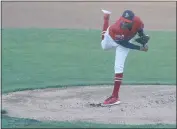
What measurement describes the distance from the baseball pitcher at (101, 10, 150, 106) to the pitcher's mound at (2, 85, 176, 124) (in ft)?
1.13

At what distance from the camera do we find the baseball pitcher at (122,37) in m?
7.46

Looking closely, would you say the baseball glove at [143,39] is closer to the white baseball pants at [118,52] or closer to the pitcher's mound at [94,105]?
the white baseball pants at [118,52]

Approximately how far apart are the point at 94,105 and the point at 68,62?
3.57 m

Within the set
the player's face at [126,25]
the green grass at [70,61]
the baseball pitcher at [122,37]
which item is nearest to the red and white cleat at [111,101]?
the baseball pitcher at [122,37]

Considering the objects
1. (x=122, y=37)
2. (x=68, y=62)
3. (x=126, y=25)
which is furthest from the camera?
(x=68, y=62)

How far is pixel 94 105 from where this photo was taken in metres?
7.64

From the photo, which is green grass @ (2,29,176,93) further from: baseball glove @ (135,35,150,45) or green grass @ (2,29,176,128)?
baseball glove @ (135,35,150,45)


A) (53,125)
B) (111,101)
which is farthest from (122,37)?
(53,125)

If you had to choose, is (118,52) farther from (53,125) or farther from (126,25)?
(53,125)

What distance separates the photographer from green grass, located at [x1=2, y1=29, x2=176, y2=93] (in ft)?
31.7

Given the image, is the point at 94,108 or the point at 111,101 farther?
the point at 111,101

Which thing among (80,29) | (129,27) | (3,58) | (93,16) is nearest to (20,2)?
(93,16)

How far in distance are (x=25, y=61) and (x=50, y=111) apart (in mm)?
3866

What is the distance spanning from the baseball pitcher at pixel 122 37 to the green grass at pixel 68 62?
4.55 ft
